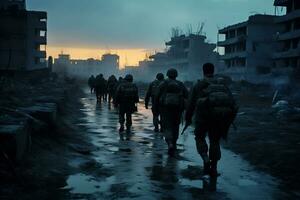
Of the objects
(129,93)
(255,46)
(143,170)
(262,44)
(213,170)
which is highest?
(262,44)

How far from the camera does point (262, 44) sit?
3078 inches

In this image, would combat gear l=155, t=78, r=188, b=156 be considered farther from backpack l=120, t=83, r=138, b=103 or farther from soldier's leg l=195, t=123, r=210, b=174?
backpack l=120, t=83, r=138, b=103

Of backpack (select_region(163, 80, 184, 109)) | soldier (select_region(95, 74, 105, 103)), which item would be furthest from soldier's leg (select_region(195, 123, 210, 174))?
soldier (select_region(95, 74, 105, 103))

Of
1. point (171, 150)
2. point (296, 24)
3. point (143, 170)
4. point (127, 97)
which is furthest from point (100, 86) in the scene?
point (296, 24)

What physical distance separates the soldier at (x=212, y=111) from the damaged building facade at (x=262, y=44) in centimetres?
5795

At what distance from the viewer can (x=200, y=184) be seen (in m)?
6.70

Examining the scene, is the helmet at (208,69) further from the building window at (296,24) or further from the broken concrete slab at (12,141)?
the building window at (296,24)

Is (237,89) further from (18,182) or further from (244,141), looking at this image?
(18,182)

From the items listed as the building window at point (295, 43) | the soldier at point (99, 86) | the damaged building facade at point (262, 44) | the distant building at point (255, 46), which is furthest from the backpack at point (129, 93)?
the distant building at point (255, 46)

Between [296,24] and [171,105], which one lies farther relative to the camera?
[296,24]

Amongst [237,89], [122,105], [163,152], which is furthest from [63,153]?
[237,89]

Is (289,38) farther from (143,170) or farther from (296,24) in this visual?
(143,170)

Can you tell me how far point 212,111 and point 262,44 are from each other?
73686mm

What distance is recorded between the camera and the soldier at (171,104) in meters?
9.73
